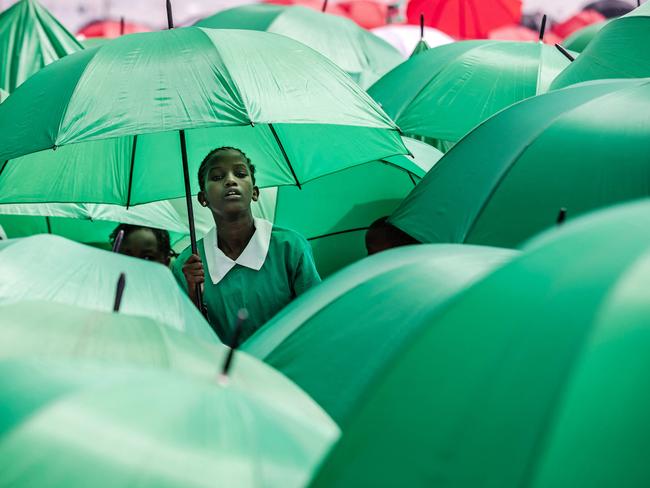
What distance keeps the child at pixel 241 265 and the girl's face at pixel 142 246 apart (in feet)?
3.06

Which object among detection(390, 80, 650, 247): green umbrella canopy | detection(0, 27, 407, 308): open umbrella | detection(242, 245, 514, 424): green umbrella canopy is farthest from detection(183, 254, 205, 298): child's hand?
detection(242, 245, 514, 424): green umbrella canopy

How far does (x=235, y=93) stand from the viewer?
3.58m

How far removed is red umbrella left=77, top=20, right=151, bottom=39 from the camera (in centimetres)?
→ 1124

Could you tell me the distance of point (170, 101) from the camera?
3561 mm

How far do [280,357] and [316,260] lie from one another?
9.00ft

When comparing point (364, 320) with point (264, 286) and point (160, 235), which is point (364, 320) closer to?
point (264, 286)

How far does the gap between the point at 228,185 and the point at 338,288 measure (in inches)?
55.6

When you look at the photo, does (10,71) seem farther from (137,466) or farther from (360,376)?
(137,466)

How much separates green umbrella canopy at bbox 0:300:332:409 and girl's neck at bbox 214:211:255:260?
5.54 feet

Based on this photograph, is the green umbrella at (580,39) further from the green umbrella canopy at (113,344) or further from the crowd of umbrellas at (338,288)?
the green umbrella canopy at (113,344)

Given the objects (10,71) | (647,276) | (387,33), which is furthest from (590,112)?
(387,33)

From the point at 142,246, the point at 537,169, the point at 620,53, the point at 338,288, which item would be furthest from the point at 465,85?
the point at 338,288

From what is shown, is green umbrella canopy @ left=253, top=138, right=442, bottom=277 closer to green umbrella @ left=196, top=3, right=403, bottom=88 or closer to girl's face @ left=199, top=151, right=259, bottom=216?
girl's face @ left=199, top=151, right=259, bottom=216

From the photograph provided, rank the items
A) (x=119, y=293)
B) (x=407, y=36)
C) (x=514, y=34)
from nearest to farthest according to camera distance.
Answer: (x=119, y=293) < (x=407, y=36) < (x=514, y=34)
